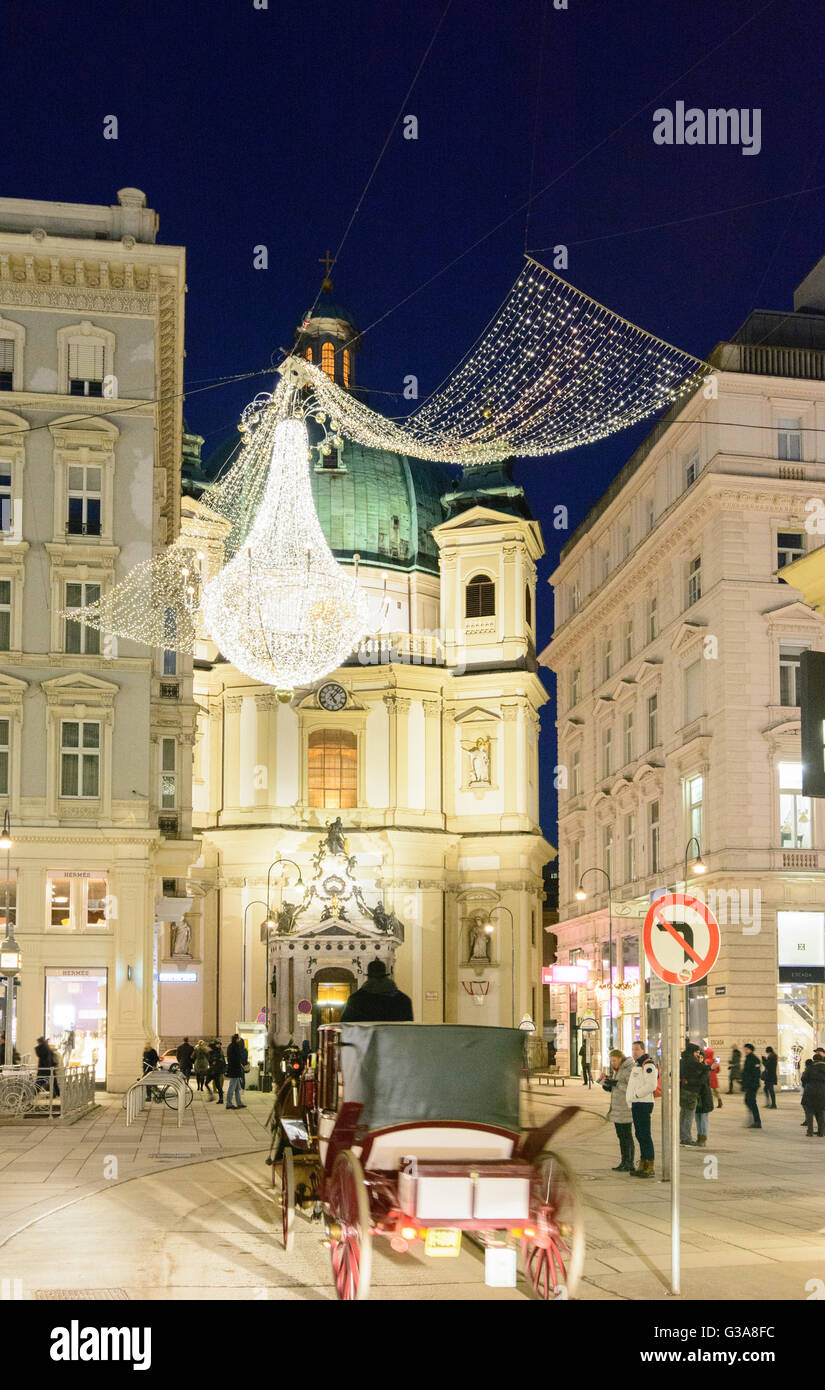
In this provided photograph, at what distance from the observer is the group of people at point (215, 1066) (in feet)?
128

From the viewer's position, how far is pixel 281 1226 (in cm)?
1583

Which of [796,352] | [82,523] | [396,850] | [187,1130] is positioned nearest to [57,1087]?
[187,1130]

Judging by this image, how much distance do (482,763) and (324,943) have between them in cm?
1547

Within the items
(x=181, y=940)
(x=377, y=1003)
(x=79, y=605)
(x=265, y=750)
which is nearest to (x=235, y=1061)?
(x=79, y=605)

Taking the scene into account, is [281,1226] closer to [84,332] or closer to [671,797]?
[84,332]

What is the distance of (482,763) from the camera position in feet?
244

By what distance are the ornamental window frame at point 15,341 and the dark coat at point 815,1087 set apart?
27.8 metres

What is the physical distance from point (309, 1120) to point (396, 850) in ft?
189

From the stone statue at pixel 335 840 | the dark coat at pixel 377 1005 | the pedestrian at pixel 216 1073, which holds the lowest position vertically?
the pedestrian at pixel 216 1073

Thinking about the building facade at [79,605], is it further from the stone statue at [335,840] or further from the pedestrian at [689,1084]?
the pedestrian at [689,1084]

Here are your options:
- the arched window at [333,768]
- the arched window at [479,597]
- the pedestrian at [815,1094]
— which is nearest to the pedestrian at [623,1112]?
the pedestrian at [815,1094]

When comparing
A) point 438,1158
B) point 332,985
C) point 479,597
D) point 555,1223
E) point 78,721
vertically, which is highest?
point 479,597

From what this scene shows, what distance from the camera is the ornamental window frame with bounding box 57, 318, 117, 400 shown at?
148ft

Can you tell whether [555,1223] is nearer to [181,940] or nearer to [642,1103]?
[642,1103]
